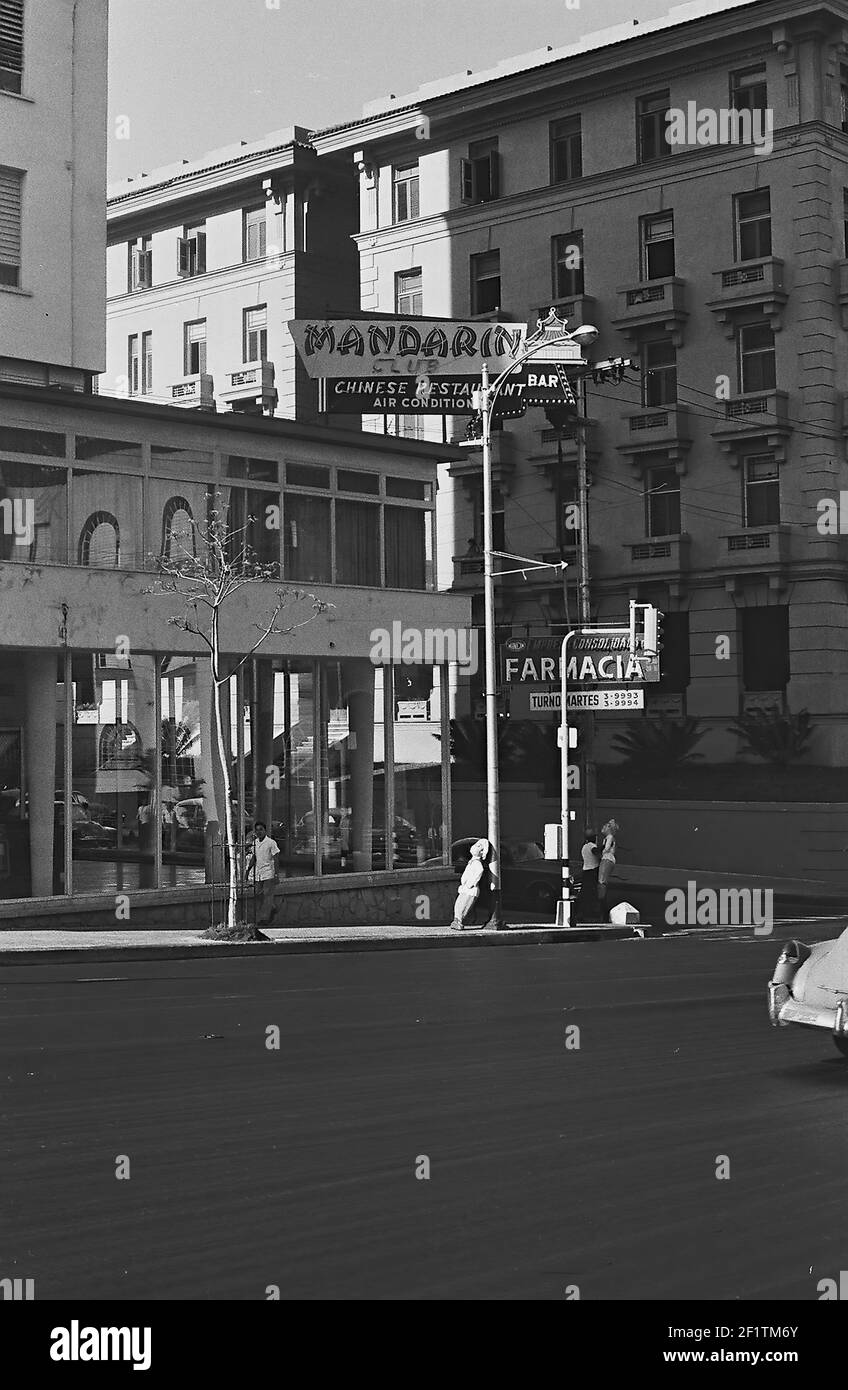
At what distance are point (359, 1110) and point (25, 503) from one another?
16.9 meters

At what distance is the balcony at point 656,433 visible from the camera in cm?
4441

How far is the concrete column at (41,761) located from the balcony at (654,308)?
80.4 feet

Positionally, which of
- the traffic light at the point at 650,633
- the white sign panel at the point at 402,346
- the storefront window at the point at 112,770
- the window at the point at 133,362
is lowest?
the storefront window at the point at 112,770

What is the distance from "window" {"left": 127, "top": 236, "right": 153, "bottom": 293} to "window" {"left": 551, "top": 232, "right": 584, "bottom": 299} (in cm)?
1656

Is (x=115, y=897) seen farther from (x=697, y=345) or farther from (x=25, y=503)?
(x=697, y=345)

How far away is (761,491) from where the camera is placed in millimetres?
43656

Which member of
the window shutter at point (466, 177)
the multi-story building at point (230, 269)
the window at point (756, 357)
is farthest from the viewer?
the multi-story building at point (230, 269)

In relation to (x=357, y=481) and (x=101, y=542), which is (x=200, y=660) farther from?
(x=357, y=481)

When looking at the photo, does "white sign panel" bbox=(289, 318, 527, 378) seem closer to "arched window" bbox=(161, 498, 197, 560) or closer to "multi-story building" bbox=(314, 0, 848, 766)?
"arched window" bbox=(161, 498, 197, 560)

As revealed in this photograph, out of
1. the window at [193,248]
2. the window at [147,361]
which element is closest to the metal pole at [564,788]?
the window at [193,248]

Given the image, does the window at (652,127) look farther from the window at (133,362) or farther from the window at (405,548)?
the window at (133,362)

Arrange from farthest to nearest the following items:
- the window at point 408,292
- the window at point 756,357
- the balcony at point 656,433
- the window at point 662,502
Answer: the window at point 408,292 < the window at point 662,502 < the balcony at point 656,433 < the window at point 756,357

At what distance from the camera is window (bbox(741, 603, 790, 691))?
42.8m

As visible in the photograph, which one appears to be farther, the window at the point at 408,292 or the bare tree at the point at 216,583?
the window at the point at 408,292
